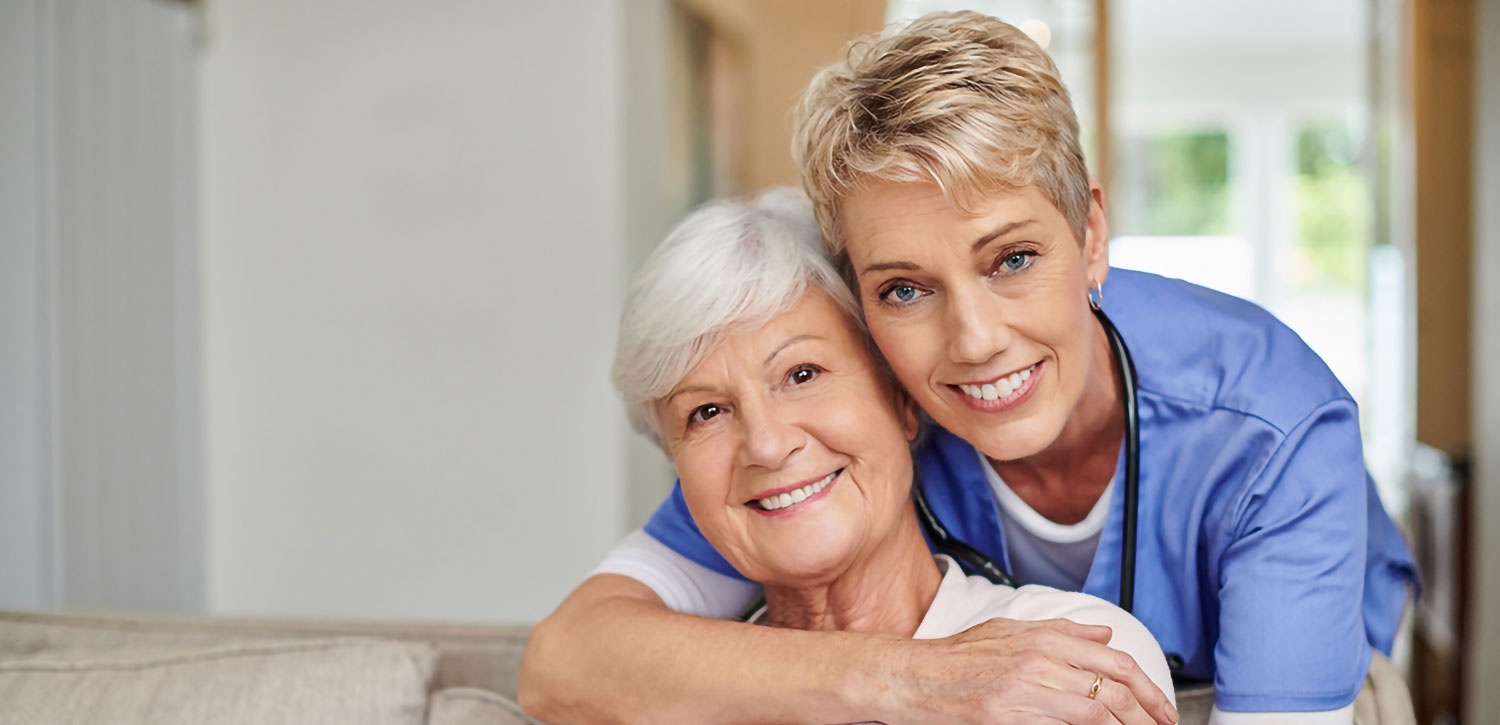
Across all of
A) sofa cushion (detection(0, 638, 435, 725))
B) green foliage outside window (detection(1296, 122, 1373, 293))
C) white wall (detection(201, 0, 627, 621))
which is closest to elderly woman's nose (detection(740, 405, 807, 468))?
sofa cushion (detection(0, 638, 435, 725))

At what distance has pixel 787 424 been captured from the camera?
1.18 meters

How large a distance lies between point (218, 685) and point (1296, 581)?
127cm

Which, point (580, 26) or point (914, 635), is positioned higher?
point (580, 26)

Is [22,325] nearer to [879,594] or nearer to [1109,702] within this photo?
[879,594]

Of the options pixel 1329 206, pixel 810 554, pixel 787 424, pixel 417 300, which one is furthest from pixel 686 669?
pixel 1329 206

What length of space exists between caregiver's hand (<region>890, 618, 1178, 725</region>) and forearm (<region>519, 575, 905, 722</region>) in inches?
1.5

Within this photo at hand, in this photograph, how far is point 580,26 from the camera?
3.22 meters

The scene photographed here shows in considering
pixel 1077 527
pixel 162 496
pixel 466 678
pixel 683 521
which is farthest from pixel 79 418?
pixel 1077 527

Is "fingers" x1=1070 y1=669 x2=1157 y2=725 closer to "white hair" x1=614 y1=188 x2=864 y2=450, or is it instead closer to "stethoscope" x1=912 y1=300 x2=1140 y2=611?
"stethoscope" x1=912 y1=300 x2=1140 y2=611

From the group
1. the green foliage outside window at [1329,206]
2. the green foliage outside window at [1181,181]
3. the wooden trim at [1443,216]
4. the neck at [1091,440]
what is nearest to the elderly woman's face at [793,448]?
the neck at [1091,440]

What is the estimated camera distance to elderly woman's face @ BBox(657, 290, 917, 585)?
3.85ft

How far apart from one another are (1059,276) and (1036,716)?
1.44 feet

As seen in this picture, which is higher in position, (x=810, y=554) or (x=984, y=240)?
(x=984, y=240)

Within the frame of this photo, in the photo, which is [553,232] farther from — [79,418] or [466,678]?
[466,678]
